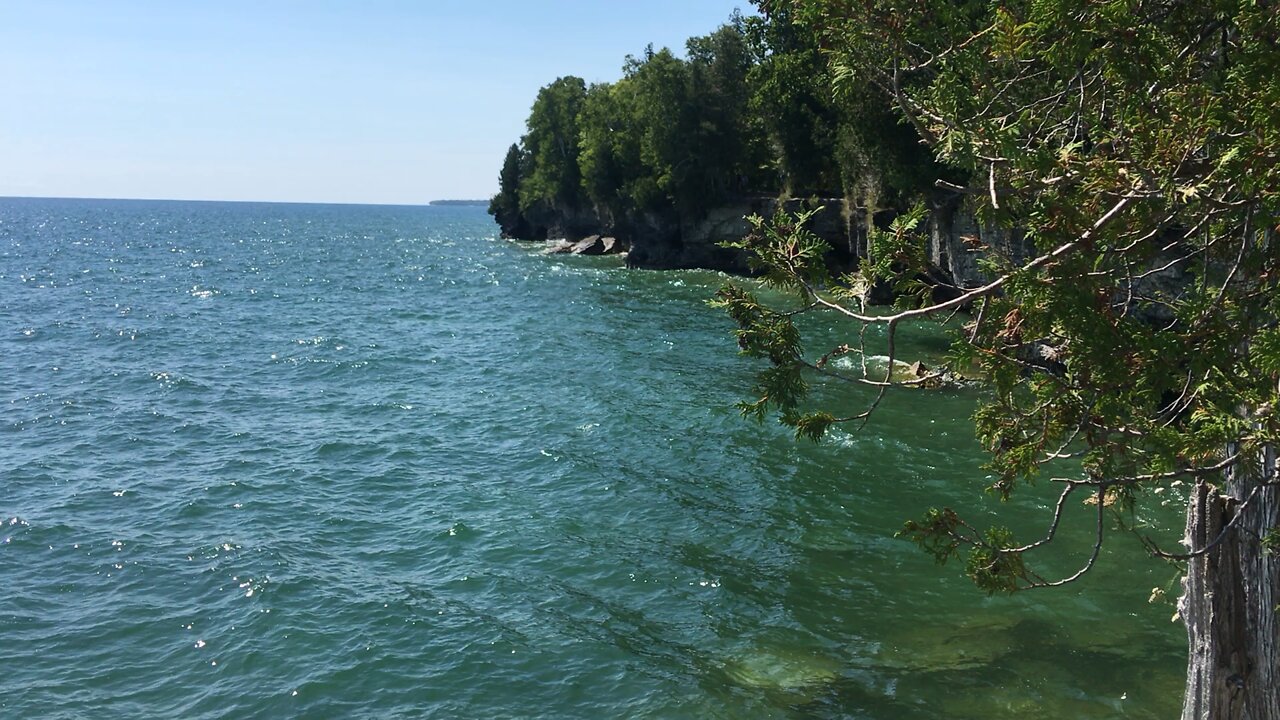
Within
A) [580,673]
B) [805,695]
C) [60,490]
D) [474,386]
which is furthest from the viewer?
[474,386]

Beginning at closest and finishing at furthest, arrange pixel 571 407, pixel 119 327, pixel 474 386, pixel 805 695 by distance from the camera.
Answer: pixel 805 695
pixel 571 407
pixel 474 386
pixel 119 327

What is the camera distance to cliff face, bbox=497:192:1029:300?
41.0 m

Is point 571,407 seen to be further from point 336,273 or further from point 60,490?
point 336,273

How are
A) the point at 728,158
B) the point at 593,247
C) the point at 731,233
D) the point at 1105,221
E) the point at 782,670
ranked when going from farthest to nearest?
the point at 593,247 < the point at 728,158 < the point at 731,233 < the point at 782,670 < the point at 1105,221

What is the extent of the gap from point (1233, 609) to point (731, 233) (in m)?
62.6

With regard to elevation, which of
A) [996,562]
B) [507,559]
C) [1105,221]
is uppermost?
[1105,221]

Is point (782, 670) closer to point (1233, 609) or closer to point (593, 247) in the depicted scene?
point (1233, 609)

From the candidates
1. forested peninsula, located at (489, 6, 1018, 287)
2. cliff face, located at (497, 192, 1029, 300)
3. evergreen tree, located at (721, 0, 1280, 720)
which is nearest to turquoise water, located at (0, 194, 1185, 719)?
evergreen tree, located at (721, 0, 1280, 720)

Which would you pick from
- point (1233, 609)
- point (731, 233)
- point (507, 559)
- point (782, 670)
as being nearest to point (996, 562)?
point (1233, 609)

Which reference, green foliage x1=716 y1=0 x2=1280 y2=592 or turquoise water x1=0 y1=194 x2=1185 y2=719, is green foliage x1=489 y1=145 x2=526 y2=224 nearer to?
turquoise water x1=0 y1=194 x2=1185 y2=719

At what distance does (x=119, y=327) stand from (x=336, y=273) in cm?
3578

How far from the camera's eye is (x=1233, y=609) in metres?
8.80

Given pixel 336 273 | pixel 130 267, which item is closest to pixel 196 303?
pixel 336 273

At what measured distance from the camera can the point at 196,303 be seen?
56.6 m
